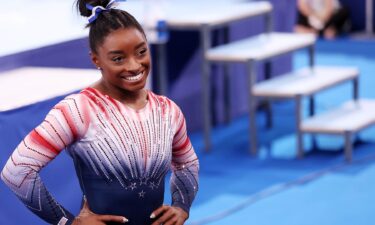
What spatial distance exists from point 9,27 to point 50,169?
91cm

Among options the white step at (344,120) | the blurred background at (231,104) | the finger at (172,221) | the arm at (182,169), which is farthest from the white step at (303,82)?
the finger at (172,221)

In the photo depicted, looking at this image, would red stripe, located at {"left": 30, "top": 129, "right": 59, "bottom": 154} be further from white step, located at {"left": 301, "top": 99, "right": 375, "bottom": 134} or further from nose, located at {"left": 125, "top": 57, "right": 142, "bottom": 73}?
white step, located at {"left": 301, "top": 99, "right": 375, "bottom": 134}

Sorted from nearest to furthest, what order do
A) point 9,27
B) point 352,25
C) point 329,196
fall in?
point 9,27, point 329,196, point 352,25

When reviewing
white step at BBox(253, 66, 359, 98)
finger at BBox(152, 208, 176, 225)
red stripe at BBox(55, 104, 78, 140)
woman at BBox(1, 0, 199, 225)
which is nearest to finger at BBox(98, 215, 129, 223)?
woman at BBox(1, 0, 199, 225)

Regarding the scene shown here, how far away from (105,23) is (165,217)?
52 centimetres

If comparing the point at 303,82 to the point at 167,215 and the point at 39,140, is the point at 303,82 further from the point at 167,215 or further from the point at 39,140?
the point at 39,140

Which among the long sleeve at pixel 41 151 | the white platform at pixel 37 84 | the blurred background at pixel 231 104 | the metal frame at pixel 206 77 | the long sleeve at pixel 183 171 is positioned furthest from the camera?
the metal frame at pixel 206 77

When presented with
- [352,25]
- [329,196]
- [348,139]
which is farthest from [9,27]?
[352,25]

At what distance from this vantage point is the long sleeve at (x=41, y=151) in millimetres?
2035

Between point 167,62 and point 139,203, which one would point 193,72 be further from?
point 139,203

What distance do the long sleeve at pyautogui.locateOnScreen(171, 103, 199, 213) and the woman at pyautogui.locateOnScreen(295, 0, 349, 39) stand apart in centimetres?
859

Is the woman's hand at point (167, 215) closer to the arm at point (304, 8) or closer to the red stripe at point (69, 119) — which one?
the red stripe at point (69, 119)

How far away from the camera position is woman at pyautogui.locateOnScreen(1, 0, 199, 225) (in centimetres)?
205

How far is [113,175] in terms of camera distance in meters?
2.14
